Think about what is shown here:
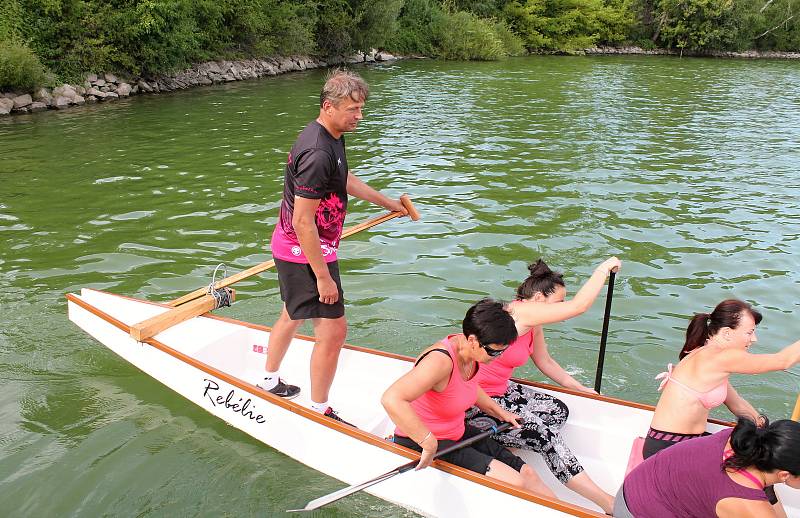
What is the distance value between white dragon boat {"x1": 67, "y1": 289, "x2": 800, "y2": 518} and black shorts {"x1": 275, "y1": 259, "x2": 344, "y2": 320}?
591 mm

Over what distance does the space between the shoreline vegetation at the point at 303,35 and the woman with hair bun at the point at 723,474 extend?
18.9m

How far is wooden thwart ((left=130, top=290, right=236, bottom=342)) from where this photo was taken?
16.8 ft

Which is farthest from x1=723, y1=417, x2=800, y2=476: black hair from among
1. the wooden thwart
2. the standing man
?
the wooden thwart

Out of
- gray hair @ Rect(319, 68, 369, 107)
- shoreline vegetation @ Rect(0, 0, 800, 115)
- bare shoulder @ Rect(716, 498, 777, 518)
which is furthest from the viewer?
shoreline vegetation @ Rect(0, 0, 800, 115)

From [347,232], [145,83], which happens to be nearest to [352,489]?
[347,232]

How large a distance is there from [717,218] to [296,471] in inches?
305

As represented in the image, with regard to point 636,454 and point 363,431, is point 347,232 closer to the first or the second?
point 363,431

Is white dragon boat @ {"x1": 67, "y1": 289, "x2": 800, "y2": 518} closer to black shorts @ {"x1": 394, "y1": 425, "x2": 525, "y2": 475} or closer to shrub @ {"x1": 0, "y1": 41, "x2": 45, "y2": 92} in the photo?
black shorts @ {"x1": 394, "y1": 425, "x2": 525, "y2": 475}

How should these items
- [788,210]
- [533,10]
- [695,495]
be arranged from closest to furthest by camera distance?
[695,495] → [788,210] → [533,10]

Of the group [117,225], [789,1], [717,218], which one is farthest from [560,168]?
[789,1]

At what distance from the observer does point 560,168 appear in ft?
42.8

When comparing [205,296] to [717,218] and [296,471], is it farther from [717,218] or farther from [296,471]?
[717,218]

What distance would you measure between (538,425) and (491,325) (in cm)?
129

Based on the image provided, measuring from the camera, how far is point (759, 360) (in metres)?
3.56
